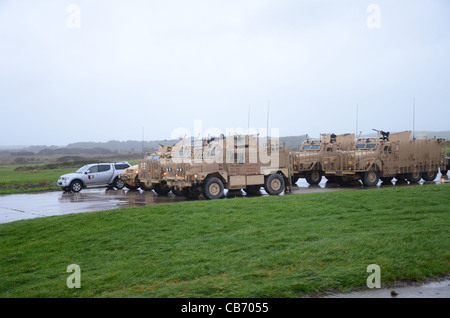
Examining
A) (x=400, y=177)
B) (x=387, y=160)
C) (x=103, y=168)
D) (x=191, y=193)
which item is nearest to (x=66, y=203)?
(x=191, y=193)

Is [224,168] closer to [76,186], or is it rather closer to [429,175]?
[76,186]

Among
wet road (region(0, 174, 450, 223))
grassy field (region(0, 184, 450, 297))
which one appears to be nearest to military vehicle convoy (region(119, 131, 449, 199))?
wet road (region(0, 174, 450, 223))

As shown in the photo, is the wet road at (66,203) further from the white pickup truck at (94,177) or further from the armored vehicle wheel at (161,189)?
the white pickup truck at (94,177)

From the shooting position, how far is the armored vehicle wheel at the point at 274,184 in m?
19.7

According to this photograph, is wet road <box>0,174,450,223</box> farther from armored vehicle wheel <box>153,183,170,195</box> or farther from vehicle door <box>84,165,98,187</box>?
vehicle door <box>84,165,98,187</box>

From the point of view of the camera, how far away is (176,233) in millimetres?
9945

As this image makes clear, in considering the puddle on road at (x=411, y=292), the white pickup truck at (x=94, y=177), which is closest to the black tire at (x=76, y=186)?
the white pickup truck at (x=94, y=177)

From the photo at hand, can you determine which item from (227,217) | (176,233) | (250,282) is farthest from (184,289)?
(227,217)

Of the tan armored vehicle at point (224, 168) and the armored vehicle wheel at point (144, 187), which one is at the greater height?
the tan armored vehicle at point (224, 168)

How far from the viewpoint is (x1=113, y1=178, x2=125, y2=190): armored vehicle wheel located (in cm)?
2598

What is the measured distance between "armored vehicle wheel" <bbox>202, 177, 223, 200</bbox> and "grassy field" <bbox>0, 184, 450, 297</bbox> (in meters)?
4.96

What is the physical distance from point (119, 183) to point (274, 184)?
10197 millimetres
